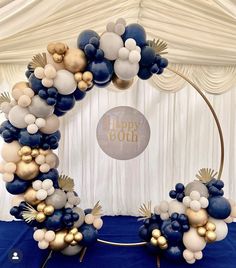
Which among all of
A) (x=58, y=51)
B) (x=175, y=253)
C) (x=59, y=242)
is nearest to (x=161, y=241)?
(x=175, y=253)

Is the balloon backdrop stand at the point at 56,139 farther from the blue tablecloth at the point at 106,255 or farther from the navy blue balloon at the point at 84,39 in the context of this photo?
the blue tablecloth at the point at 106,255

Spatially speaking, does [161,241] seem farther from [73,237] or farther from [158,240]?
[73,237]

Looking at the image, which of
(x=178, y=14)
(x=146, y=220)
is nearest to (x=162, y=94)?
(x=178, y=14)

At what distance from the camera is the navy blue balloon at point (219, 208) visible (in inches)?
78.0

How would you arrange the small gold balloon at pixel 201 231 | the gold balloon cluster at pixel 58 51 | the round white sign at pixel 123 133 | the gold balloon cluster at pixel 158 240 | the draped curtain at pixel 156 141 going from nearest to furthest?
the gold balloon cluster at pixel 58 51
the small gold balloon at pixel 201 231
the gold balloon cluster at pixel 158 240
the draped curtain at pixel 156 141
the round white sign at pixel 123 133

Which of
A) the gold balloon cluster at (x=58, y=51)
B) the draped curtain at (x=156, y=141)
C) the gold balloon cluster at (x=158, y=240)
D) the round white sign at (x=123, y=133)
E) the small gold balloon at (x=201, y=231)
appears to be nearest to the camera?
the gold balloon cluster at (x=58, y=51)

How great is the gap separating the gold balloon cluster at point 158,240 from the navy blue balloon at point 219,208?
0.39m

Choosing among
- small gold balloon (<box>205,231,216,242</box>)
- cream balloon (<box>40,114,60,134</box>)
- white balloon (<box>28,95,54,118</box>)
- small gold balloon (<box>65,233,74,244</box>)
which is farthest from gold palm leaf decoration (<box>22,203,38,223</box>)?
small gold balloon (<box>205,231,216,242</box>)

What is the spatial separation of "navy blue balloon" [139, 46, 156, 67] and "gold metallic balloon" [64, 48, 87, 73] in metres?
0.40

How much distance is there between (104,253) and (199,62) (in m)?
2.06

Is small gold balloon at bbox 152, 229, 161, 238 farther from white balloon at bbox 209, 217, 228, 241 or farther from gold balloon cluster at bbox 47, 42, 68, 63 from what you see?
gold balloon cluster at bbox 47, 42, 68, 63

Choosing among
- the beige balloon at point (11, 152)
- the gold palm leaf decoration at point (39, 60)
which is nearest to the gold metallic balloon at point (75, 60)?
the gold palm leaf decoration at point (39, 60)

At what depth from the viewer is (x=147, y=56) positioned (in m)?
1.95

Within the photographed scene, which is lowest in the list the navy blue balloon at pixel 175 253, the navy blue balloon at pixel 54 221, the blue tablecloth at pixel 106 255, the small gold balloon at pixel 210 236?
the blue tablecloth at pixel 106 255
